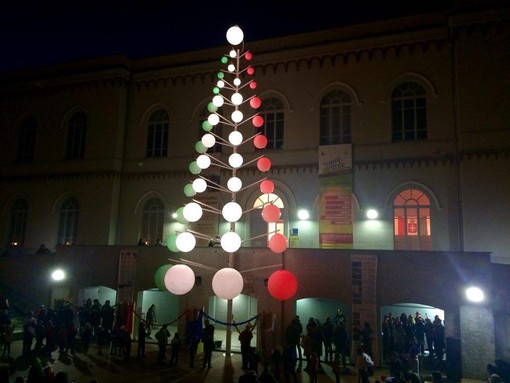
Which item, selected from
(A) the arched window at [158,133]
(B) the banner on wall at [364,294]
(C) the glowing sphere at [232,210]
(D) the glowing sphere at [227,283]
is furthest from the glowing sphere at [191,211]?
(A) the arched window at [158,133]

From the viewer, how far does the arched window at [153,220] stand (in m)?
22.3

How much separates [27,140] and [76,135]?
3.79 metres

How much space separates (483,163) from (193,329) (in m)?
13.2

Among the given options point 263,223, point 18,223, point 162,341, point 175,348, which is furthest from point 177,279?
point 18,223

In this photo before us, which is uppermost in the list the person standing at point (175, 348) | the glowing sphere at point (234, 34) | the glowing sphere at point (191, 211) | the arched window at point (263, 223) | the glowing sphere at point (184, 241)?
the glowing sphere at point (234, 34)

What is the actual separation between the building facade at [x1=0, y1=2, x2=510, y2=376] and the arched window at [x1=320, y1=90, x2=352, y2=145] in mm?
69

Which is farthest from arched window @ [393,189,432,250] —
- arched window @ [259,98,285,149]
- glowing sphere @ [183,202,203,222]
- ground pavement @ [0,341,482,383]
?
glowing sphere @ [183,202,203,222]

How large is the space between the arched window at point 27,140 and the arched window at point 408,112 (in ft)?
68.8

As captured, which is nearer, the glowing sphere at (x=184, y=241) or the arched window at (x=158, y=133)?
the glowing sphere at (x=184, y=241)

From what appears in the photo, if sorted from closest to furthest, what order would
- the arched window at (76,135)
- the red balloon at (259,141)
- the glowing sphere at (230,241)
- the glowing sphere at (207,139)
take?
the glowing sphere at (230,241) < the glowing sphere at (207,139) < the red balloon at (259,141) < the arched window at (76,135)

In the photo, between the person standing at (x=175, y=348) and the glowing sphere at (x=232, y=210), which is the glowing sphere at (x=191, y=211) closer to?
the glowing sphere at (x=232, y=210)

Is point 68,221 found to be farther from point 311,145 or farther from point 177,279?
point 177,279

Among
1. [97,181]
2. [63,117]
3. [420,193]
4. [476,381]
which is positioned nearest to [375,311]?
[476,381]

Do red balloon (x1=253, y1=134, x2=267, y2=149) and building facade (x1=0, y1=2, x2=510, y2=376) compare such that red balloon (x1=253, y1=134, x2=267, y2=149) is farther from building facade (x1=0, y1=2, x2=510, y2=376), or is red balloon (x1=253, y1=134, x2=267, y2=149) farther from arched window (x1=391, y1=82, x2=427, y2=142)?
arched window (x1=391, y1=82, x2=427, y2=142)
